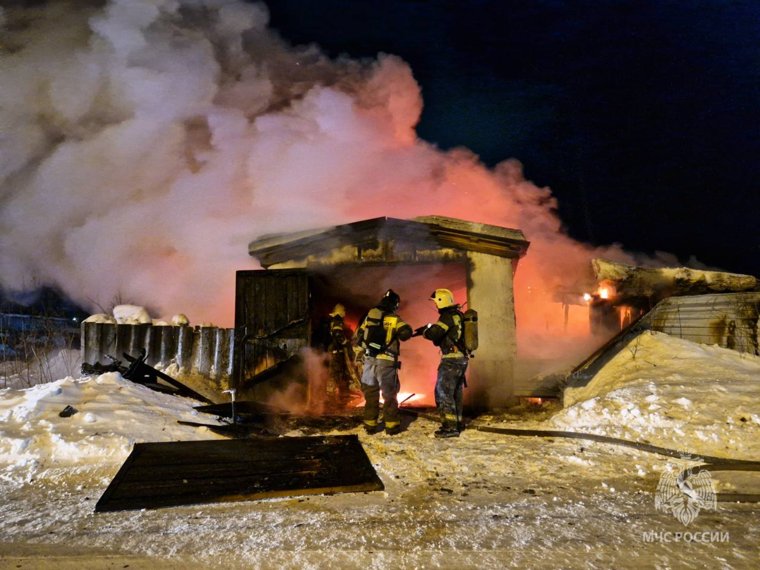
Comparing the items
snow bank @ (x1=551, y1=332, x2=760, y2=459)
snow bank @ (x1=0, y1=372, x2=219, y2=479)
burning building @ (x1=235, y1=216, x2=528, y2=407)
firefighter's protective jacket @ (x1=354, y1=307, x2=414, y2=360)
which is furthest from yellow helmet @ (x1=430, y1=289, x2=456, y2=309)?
snow bank @ (x1=0, y1=372, x2=219, y2=479)

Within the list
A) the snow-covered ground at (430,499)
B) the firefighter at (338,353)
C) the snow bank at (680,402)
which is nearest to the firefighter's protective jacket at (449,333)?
the snow-covered ground at (430,499)

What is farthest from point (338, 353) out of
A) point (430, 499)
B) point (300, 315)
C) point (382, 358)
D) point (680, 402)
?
point (430, 499)

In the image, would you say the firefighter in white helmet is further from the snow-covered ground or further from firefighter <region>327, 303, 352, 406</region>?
firefighter <region>327, 303, 352, 406</region>

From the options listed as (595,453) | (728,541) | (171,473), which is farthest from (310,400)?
(728,541)

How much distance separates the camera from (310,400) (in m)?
9.75

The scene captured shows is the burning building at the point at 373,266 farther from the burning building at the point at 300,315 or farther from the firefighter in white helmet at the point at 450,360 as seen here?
the firefighter in white helmet at the point at 450,360

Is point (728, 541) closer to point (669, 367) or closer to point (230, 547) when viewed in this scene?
point (230, 547)

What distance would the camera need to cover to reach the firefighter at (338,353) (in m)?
12.1
